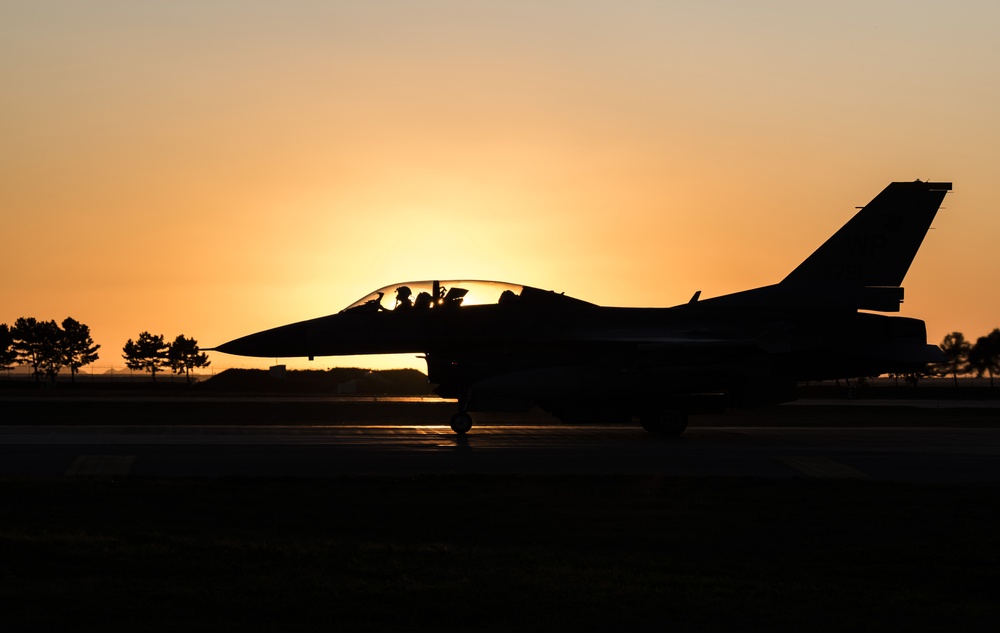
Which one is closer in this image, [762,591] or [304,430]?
[762,591]

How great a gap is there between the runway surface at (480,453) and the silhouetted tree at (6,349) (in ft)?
414

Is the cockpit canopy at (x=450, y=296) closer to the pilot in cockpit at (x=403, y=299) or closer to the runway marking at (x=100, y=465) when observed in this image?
the pilot in cockpit at (x=403, y=299)

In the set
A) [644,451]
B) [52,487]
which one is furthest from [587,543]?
[644,451]

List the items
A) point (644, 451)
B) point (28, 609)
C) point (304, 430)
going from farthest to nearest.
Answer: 1. point (304, 430)
2. point (644, 451)
3. point (28, 609)

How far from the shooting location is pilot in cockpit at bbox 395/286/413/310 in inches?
1104

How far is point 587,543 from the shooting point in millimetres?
12141

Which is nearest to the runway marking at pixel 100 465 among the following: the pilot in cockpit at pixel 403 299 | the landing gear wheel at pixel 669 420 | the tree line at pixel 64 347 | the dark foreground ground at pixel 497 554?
the dark foreground ground at pixel 497 554

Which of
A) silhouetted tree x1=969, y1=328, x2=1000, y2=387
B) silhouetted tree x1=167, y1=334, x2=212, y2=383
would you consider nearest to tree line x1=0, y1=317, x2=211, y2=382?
silhouetted tree x1=167, y1=334, x2=212, y2=383

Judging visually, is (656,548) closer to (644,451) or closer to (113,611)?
(113,611)

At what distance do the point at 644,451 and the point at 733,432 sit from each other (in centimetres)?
793

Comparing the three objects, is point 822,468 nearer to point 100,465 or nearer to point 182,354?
point 100,465

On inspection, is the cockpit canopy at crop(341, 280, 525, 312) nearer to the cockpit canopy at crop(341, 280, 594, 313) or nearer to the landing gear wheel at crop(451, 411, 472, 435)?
the cockpit canopy at crop(341, 280, 594, 313)

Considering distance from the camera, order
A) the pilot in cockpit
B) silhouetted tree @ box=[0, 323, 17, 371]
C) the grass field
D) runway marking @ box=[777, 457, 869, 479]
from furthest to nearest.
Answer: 1. silhouetted tree @ box=[0, 323, 17, 371]
2. the pilot in cockpit
3. runway marking @ box=[777, 457, 869, 479]
4. the grass field

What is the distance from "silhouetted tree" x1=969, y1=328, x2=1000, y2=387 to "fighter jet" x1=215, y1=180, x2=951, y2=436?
5584 inches
